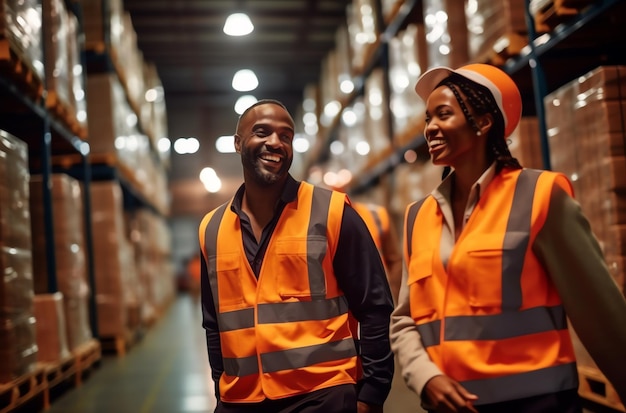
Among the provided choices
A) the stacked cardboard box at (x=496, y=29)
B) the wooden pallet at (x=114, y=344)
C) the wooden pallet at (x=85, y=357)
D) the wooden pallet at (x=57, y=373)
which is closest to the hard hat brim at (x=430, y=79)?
the stacked cardboard box at (x=496, y=29)

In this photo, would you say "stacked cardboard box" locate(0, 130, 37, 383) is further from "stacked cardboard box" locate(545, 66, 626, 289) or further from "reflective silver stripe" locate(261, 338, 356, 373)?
"stacked cardboard box" locate(545, 66, 626, 289)

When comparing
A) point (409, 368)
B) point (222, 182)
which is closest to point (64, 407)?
point (409, 368)

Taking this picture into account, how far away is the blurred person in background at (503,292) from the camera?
1.64 metres

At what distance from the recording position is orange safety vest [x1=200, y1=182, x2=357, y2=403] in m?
2.28

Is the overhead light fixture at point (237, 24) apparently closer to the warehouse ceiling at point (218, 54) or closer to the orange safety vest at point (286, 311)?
the warehouse ceiling at point (218, 54)

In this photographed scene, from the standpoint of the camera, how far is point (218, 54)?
1628cm

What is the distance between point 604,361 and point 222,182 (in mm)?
20373

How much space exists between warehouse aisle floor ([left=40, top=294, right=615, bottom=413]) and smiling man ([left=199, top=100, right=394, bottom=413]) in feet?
7.23

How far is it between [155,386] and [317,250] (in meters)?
3.96

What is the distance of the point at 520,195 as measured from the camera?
1.75 m

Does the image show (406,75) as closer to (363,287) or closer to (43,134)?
(43,134)

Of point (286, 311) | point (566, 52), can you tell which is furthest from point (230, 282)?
point (566, 52)

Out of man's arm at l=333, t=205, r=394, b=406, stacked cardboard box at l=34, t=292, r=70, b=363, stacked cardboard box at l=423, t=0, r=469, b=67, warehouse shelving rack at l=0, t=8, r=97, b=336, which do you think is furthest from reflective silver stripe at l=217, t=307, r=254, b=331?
stacked cardboard box at l=423, t=0, r=469, b=67

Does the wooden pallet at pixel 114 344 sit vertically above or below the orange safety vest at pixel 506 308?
below
